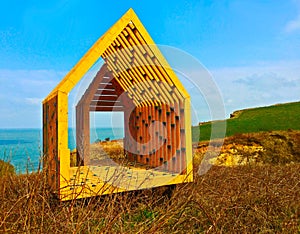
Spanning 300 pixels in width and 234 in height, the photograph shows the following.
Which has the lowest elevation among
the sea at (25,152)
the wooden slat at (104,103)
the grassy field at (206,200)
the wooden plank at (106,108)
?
the grassy field at (206,200)

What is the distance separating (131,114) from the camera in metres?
A: 6.01

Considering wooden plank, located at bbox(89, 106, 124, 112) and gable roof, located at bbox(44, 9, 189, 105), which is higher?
gable roof, located at bbox(44, 9, 189, 105)

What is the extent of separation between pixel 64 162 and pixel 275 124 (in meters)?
13.7

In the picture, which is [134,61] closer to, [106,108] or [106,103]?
[106,103]

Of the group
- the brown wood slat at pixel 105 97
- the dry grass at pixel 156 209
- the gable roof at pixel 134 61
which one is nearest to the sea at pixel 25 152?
the dry grass at pixel 156 209

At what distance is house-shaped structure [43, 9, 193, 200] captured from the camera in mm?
3348

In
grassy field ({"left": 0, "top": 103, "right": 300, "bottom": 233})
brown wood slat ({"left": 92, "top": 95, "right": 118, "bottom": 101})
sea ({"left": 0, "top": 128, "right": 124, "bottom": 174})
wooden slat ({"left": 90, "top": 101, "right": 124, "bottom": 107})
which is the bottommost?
grassy field ({"left": 0, "top": 103, "right": 300, "bottom": 233})

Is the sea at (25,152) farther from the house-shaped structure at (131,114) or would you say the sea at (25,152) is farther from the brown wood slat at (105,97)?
the brown wood slat at (105,97)

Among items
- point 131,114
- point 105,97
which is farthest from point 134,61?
point 105,97

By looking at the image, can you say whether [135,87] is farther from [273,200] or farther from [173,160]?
[273,200]

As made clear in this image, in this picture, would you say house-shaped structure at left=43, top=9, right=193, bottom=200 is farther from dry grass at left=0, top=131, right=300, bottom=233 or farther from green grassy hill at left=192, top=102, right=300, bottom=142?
green grassy hill at left=192, top=102, right=300, bottom=142

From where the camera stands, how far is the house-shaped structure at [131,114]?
11.0 ft

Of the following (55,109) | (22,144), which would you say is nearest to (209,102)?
(55,109)

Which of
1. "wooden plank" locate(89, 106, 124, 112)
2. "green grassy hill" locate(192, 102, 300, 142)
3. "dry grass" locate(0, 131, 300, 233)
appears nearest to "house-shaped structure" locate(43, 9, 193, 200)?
"wooden plank" locate(89, 106, 124, 112)
